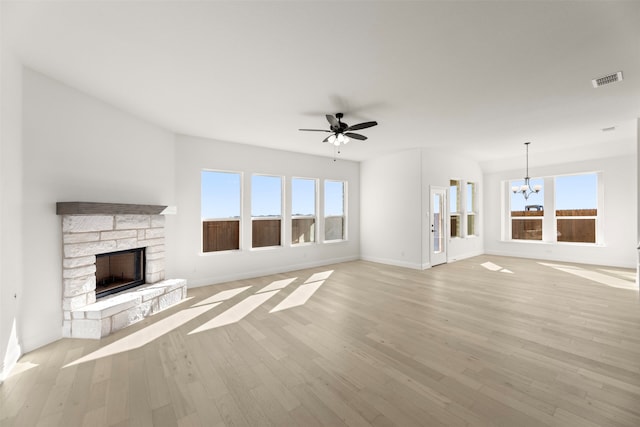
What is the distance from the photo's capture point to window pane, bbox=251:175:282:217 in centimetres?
574

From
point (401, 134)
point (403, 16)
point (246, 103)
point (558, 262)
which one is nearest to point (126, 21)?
point (246, 103)

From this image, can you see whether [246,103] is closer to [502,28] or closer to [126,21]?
[126,21]

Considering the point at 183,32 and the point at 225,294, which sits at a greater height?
the point at 183,32

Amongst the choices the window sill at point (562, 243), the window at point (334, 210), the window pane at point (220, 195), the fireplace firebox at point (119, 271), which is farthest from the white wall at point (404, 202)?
the fireplace firebox at point (119, 271)

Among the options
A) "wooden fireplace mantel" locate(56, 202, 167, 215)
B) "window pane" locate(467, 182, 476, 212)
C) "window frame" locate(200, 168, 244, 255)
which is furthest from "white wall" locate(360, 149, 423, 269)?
"wooden fireplace mantel" locate(56, 202, 167, 215)

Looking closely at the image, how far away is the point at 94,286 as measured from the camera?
3145mm

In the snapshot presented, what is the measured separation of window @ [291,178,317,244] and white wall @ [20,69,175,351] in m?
3.44

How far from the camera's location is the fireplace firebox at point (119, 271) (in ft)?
11.4

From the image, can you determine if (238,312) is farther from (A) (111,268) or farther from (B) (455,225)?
(B) (455,225)

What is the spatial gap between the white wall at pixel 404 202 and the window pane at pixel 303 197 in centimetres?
169

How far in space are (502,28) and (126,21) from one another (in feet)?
9.93

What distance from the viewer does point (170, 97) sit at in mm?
3350

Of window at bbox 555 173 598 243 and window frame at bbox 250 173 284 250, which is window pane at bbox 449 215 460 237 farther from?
window frame at bbox 250 173 284 250

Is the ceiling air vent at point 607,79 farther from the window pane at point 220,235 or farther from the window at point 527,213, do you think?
the window pane at point 220,235
